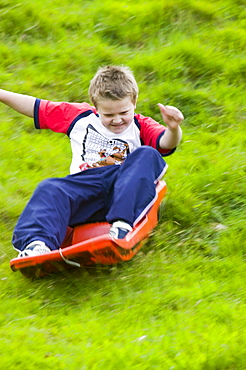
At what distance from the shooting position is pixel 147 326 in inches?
140

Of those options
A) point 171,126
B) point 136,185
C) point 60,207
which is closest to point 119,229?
point 136,185

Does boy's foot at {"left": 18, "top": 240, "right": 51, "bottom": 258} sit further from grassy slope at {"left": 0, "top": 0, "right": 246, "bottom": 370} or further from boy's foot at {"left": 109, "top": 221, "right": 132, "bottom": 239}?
boy's foot at {"left": 109, "top": 221, "right": 132, "bottom": 239}

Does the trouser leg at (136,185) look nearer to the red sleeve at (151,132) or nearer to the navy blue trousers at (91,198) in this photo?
the navy blue trousers at (91,198)

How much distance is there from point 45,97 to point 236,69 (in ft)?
6.95

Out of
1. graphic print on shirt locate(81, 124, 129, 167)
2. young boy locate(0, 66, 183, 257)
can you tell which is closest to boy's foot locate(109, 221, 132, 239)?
young boy locate(0, 66, 183, 257)

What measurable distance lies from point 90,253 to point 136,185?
67 cm

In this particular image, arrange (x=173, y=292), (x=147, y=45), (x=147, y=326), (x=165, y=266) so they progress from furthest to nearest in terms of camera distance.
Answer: (x=147, y=45) → (x=165, y=266) → (x=173, y=292) → (x=147, y=326)

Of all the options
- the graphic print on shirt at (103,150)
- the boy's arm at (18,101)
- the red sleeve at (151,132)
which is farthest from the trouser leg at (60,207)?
the boy's arm at (18,101)

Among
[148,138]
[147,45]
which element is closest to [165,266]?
[148,138]

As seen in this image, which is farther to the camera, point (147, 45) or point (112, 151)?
point (147, 45)

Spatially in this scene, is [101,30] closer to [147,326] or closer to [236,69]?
[236,69]

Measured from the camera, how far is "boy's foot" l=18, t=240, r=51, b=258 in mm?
3902

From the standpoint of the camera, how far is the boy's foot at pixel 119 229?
4051 millimetres

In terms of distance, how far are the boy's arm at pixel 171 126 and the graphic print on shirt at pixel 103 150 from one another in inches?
11.7
